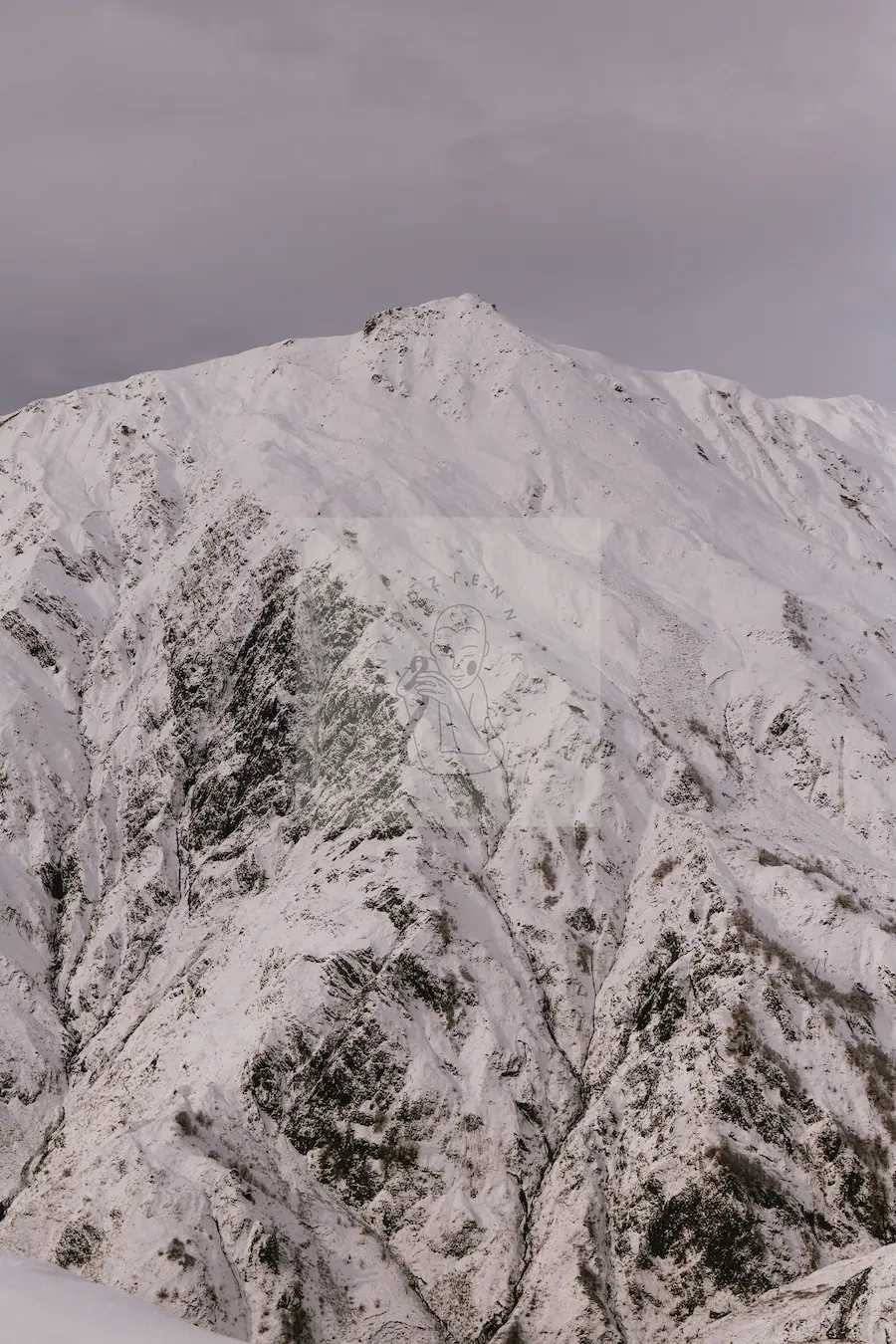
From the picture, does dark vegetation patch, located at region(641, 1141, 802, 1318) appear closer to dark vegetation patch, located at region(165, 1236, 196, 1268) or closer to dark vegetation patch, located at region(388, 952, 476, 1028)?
dark vegetation patch, located at region(388, 952, 476, 1028)

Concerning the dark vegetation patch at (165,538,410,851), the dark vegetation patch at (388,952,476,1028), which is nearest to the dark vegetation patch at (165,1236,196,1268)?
the dark vegetation patch at (388,952,476,1028)

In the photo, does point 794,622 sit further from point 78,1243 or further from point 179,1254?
point 78,1243

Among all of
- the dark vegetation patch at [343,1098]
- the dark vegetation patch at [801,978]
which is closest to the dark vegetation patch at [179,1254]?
the dark vegetation patch at [343,1098]

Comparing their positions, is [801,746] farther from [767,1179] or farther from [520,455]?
[520,455]

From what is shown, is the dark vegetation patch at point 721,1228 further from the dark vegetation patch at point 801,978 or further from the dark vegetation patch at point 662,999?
the dark vegetation patch at point 801,978

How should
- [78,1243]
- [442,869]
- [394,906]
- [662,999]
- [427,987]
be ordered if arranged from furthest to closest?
[442,869]
[394,906]
[427,987]
[662,999]
[78,1243]

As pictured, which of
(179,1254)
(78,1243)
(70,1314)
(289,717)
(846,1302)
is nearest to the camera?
(70,1314)

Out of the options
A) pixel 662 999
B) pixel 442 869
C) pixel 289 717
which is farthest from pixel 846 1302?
pixel 289 717
